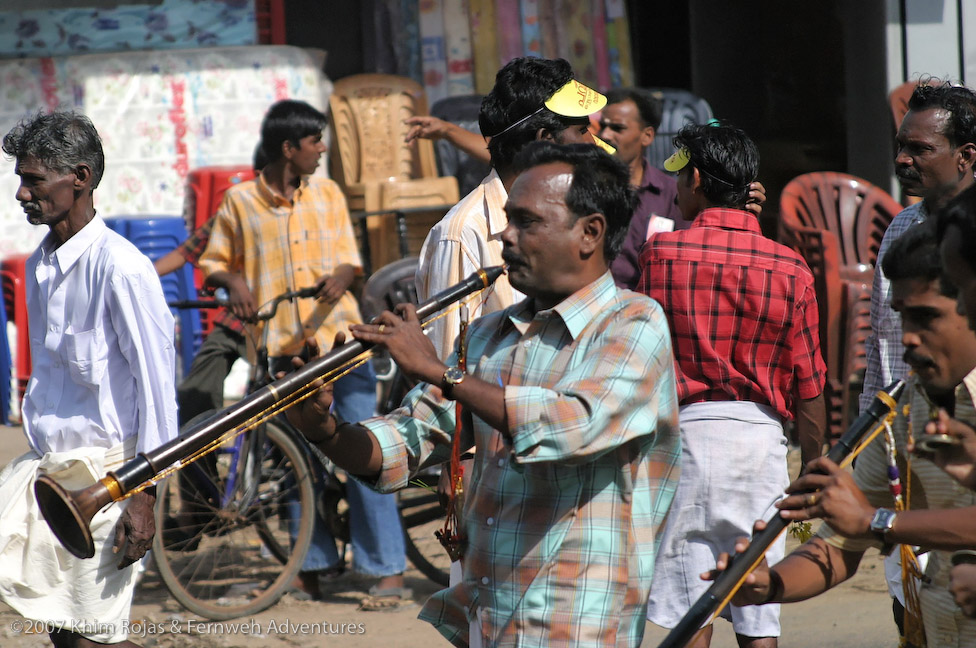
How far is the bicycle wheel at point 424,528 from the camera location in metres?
5.48

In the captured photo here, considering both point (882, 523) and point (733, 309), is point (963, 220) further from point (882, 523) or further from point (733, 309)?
point (733, 309)

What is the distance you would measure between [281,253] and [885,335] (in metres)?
2.79

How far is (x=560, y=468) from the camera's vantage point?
2293 mm

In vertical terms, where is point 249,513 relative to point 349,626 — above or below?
above

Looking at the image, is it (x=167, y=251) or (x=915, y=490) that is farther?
(x=167, y=251)

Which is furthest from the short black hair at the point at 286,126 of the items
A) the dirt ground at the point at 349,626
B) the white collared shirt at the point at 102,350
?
the dirt ground at the point at 349,626

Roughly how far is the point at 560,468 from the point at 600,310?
33cm

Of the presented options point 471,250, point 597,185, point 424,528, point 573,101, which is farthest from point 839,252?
point 597,185

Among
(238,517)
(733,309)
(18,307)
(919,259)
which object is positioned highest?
(919,259)

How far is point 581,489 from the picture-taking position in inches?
90.5

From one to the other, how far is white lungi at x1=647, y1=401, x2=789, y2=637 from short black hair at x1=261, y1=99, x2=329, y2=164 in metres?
2.58

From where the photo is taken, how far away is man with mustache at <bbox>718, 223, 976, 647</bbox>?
206cm

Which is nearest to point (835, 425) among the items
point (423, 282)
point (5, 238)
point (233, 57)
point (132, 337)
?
point (423, 282)

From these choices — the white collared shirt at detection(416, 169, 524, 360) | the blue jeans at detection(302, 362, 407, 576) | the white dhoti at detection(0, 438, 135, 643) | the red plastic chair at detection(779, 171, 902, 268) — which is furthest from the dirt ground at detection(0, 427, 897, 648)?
the red plastic chair at detection(779, 171, 902, 268)
